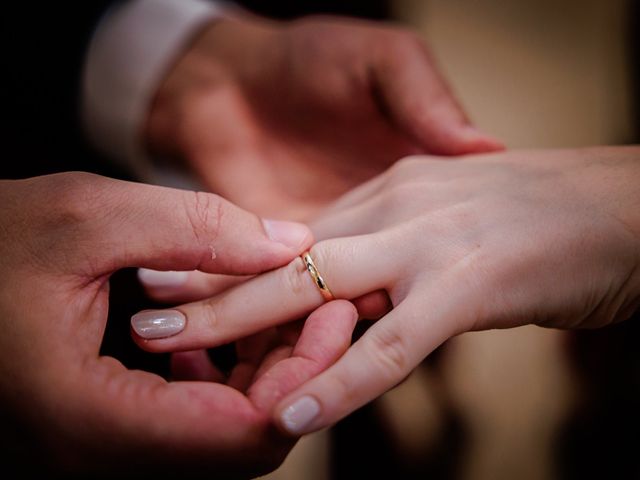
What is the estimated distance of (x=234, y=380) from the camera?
1.02 meters

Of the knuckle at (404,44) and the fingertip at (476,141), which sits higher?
the knuckle at (404,44)

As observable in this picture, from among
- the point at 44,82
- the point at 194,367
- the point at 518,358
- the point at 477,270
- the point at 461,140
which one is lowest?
the point at 518,358

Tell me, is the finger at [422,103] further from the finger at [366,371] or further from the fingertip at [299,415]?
the fingertip at [299,415]

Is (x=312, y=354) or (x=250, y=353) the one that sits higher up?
(x=312, y=354)

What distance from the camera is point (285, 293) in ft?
3.12

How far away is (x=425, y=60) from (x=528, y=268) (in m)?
0.70

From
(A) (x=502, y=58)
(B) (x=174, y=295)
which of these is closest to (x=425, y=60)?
(B) (x=174, y=295)

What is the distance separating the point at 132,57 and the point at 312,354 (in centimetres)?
143

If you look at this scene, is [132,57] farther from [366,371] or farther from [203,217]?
[366,371]

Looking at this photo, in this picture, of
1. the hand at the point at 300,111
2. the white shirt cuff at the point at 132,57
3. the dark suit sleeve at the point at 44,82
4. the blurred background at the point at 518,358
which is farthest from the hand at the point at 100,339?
the blurred background at the point at 518,358

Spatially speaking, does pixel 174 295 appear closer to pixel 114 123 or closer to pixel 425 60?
pixel 425 60

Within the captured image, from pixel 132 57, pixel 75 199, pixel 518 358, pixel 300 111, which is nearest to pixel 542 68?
pixel 518 358

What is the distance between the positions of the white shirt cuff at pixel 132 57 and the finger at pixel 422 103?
0.82 metres

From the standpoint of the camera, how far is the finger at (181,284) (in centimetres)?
110
